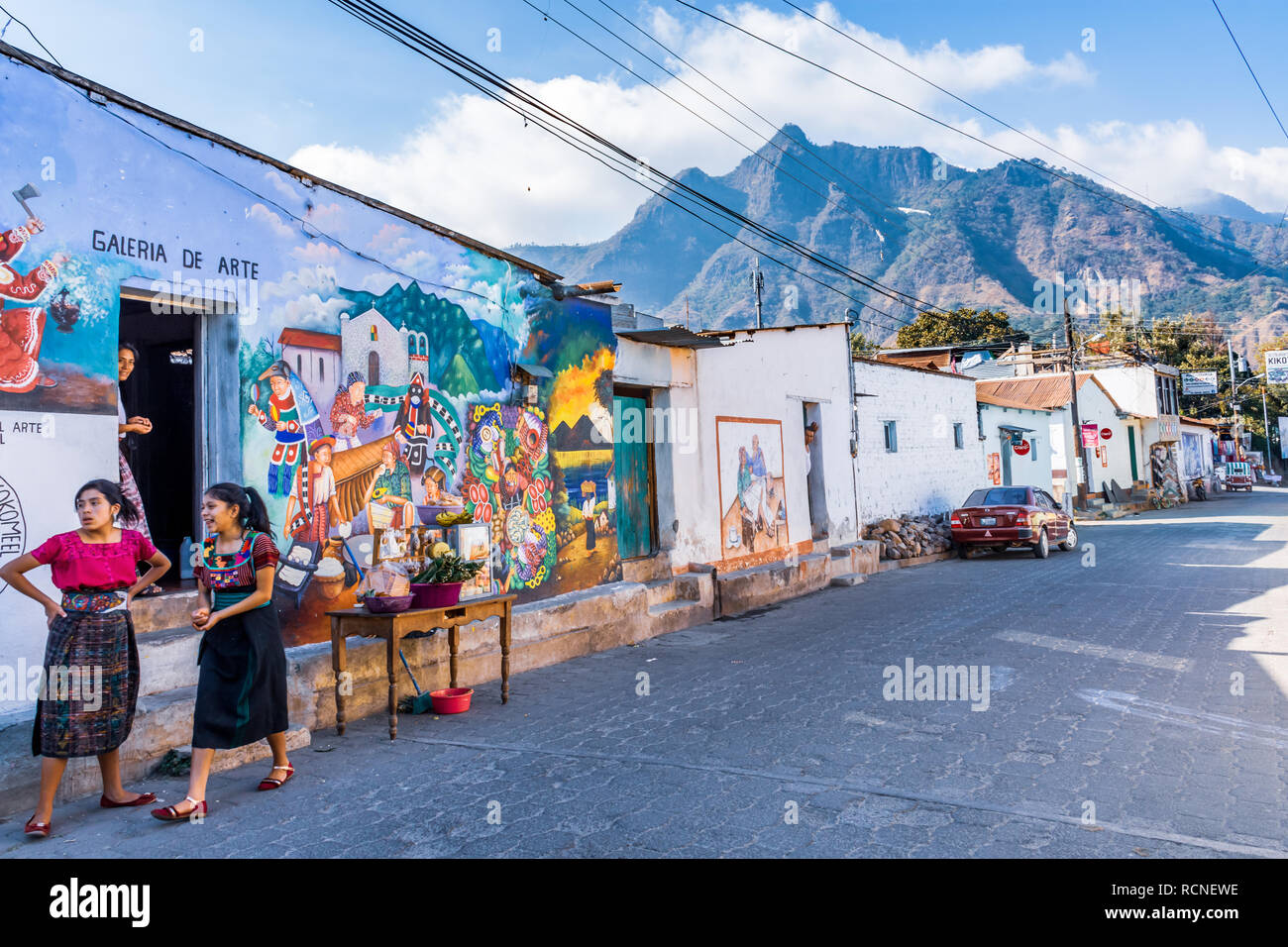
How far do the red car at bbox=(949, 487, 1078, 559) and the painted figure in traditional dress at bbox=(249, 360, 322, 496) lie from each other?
52.1ft

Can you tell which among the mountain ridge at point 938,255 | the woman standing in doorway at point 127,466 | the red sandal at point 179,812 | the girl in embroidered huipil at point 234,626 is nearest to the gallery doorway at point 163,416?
the woman standing in doorway at point 127,466

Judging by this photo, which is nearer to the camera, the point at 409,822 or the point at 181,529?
the point at 409,822

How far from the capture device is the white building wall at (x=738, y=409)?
12016 mm

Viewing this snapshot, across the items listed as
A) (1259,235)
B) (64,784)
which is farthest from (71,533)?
(1259,235)

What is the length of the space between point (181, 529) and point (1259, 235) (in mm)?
250275

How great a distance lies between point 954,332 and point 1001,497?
3691 centimetres

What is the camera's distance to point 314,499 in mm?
6750

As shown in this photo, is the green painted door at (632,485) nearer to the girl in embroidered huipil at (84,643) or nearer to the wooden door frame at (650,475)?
the wooden door frame at (650,475)

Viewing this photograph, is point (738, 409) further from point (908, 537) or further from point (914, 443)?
point (914, 443)

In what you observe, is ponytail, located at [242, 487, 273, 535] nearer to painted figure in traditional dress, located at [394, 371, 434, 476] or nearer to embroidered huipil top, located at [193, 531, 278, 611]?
embroidered huipil top, located at [193, 531, 278, 611]

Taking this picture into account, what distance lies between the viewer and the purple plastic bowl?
5.93 metres

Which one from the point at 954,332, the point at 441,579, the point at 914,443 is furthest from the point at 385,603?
the point at 954,332

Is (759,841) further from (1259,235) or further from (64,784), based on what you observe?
(1259,235)

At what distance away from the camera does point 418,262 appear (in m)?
8.06
